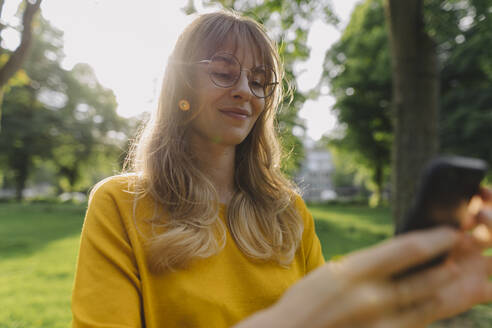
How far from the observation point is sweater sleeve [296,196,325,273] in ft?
6.29

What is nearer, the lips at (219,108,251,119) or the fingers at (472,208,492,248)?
the fingers at (472,208,492,248)

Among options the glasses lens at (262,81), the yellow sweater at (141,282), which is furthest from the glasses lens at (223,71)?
the yellow sweater at (141,282)

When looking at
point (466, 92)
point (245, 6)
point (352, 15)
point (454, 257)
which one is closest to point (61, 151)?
point (352, 15)

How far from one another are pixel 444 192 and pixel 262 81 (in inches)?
55.5

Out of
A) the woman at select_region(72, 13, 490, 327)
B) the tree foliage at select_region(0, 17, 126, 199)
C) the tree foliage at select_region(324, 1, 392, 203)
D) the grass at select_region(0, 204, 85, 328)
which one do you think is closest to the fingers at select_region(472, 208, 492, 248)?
the woman at select_region(72, 13, 490, 327)

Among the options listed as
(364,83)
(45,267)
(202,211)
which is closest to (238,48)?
(202,211)

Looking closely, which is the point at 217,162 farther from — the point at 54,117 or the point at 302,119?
the point at 54,117

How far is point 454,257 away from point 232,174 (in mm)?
1519

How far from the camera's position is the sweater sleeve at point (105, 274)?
1268 millimetres

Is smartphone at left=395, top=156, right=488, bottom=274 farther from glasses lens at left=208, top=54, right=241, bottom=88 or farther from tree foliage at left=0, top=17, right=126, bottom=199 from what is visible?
tree foliage at left=0, top=17, right=126, bottom=199

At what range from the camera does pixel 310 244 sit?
1.99 m

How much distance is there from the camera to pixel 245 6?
264 inches

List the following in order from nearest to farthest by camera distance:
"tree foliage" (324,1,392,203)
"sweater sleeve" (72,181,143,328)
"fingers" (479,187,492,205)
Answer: "fingers" (479,187,492,205) < "sweater sleeve" (72,181,143,328) < "tree foliage" (324,1,392,203)

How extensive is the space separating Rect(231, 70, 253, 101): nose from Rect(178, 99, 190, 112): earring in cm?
29
